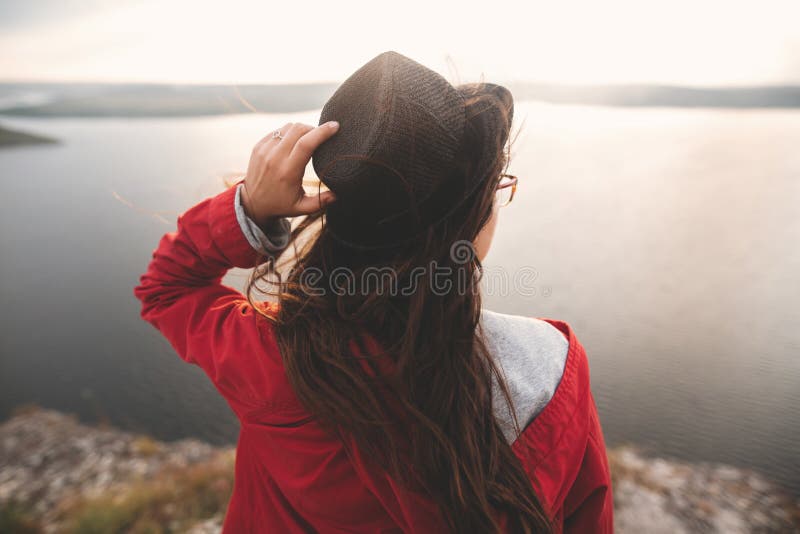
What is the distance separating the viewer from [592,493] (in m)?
1.10

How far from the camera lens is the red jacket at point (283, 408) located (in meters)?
0.91

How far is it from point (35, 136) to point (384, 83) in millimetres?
46562

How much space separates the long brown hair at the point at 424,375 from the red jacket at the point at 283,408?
5 cm

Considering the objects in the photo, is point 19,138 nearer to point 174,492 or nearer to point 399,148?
point 174,492

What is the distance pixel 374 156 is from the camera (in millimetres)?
759

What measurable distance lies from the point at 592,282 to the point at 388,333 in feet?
51.7

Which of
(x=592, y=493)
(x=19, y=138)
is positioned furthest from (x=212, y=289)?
(x=19, y=138)

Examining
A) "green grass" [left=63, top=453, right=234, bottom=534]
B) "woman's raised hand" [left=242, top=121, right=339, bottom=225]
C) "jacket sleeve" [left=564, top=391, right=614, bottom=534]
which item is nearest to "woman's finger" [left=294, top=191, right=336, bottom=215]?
"woman's raised hand" [left=242, top=121, right=339, bottom=225]

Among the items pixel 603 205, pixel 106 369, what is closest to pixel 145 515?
pixel 106 369

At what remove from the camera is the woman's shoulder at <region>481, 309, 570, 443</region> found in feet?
3.09

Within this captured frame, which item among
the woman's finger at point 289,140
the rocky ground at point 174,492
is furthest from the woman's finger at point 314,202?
the rocky ground at point 174,492

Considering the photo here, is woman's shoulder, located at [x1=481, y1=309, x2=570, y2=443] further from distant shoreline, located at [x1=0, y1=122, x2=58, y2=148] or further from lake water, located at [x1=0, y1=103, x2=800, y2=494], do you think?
distant shoreline, located at [x1=0, y1=122, x2=58, y2=148]

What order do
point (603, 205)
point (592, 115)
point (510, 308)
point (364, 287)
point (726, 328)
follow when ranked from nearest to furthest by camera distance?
point (364, 287) → point (510, 308) → point (726, 328) → point (603, 205) → point (592, 115)

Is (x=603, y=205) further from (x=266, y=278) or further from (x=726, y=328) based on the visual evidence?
(x=266, y=278)
